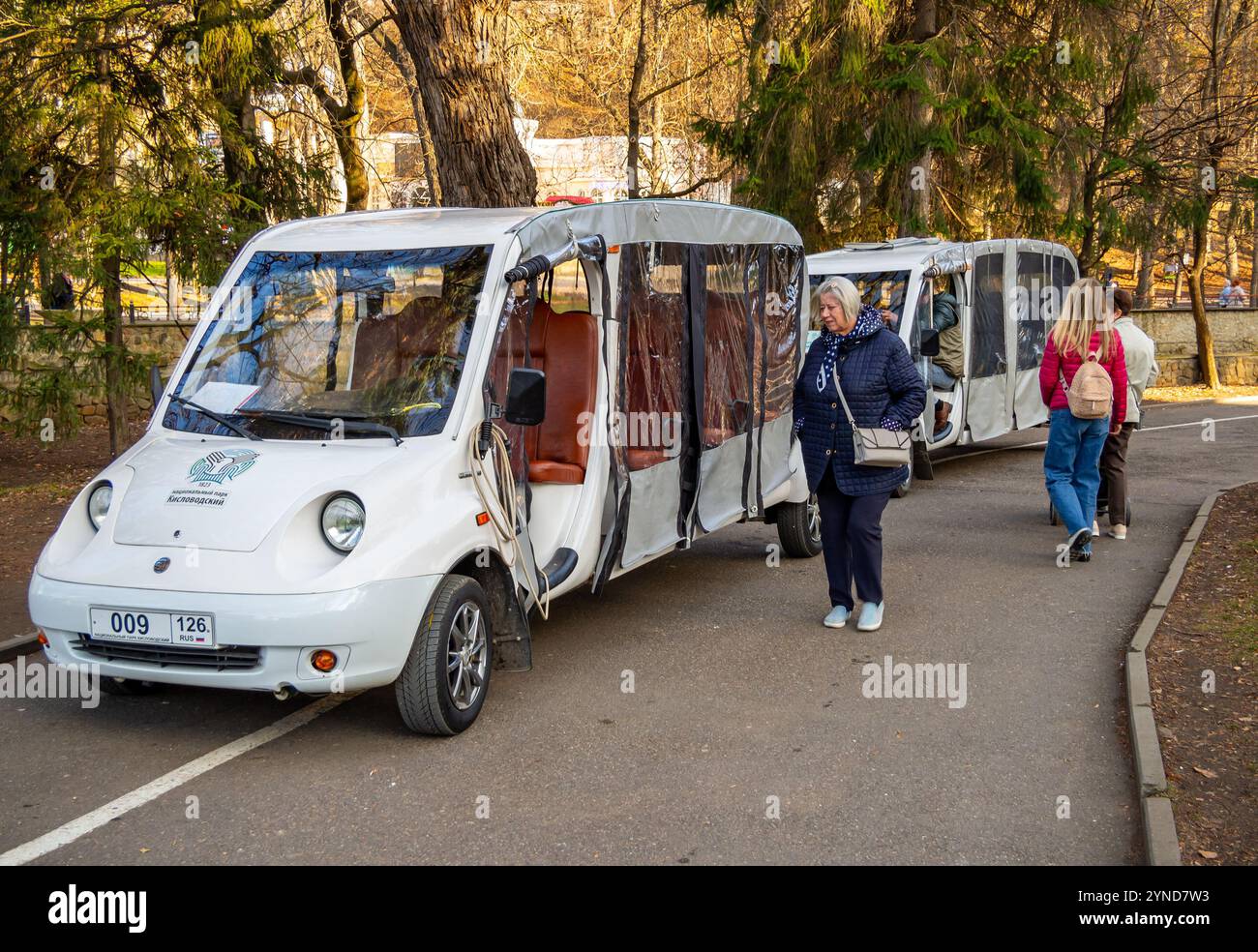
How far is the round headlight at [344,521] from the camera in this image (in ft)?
18.6

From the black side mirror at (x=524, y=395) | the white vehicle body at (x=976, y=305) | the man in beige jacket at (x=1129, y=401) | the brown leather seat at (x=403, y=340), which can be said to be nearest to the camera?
the black side mirror at (x=524, y=395)

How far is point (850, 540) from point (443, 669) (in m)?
3.12

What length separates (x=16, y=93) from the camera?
1427 centimetres

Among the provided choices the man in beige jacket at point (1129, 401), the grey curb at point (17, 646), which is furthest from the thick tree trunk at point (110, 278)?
the man in beige jacket at point (1129, 401)

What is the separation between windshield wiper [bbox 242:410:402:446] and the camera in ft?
20.4

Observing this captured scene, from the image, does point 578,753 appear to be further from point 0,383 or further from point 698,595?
point 0,383

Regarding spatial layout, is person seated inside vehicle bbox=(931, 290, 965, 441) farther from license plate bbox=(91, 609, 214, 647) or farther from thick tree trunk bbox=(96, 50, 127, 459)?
license plate bbox=(91, 609, 214, 647)

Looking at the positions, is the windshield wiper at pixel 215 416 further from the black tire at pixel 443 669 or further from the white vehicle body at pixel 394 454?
the black tire at pixel 443 669

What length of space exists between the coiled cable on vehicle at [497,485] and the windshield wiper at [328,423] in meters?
0.38

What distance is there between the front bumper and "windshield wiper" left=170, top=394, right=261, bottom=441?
107 centimetres

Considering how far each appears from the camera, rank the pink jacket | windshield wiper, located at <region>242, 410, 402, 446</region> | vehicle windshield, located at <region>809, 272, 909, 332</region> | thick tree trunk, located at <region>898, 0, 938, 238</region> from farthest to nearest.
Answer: thick tree trunk, located at <region>898, 0, 938, 238</region>, vehicle windshield, located at <region>809, 272, 909, 332</region>, the pink jacket, windshield wiper, located at <region>242, 410, 402, 446</region>

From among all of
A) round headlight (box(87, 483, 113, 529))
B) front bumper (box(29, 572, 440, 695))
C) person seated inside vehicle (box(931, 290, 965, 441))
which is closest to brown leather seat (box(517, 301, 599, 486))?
front bumper (box(29, 572, 440, 695))

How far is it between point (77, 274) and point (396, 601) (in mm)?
10465

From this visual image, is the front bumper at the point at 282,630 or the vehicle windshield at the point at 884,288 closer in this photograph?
the front bumper at the point at 282,630
